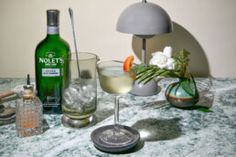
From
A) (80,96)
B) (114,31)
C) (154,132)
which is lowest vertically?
(154,132)

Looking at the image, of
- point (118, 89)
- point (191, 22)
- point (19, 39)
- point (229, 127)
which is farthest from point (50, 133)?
point (191, 22)

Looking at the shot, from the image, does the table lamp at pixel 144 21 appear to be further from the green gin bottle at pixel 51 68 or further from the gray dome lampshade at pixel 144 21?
the green gin bottle at pixel 51 68

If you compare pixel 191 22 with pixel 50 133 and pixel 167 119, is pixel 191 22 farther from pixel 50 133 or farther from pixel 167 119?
pixel 50 133

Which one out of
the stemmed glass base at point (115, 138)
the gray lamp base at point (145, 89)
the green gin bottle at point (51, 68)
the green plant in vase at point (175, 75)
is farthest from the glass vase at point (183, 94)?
the green gin bottle at point (51, 68)

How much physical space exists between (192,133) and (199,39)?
27.3 inches

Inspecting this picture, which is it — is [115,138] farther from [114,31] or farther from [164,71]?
[114,31]

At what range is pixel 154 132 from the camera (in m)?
1.07

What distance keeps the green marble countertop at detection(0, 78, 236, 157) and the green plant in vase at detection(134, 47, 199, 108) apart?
40 mm

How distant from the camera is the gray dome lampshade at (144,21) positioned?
4.17 feet

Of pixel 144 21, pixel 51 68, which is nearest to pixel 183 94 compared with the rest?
pixel 144 21

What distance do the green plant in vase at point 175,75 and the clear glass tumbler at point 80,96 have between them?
185mm

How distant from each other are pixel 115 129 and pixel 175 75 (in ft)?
1.03

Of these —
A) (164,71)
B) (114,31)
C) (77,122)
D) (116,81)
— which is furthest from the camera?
(114,31)

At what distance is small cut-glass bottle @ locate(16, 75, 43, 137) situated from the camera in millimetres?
1035
